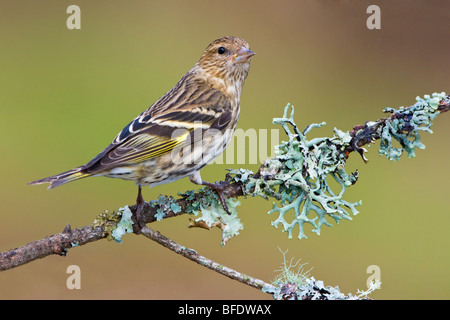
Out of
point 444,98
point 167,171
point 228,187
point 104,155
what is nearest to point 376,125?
point 444,98

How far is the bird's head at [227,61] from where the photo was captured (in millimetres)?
3611

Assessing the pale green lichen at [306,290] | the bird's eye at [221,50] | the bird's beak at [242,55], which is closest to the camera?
the pale green lichen at [306,290]

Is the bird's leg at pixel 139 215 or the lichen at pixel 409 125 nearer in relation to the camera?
the lichen at pixel 409 125

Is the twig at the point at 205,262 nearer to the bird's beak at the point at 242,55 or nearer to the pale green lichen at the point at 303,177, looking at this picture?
the pale green lichen at the point at 303,177

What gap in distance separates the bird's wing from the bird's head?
0.16m

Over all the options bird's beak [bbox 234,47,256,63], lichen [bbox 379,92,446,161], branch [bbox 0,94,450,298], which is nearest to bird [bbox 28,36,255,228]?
bird's beak [bbox 234,47,256,63]

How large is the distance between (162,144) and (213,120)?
0.43m

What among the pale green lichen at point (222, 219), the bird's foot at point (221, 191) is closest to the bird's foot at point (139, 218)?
the pale green lichen at point (222, 219)

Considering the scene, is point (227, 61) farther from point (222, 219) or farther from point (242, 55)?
point (222, 219)

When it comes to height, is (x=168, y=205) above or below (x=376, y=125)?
below

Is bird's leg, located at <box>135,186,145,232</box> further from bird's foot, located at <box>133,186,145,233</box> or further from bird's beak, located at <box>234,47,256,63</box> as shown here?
bird's beak, located at <box>234,47,256,63</box>

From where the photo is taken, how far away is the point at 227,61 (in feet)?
12.1

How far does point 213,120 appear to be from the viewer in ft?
10.9

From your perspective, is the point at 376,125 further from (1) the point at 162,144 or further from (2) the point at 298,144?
(1) the point at 162,144
